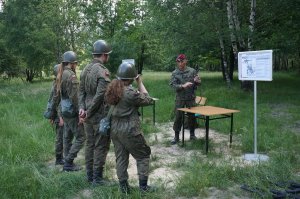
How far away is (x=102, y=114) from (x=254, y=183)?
244 centimetres

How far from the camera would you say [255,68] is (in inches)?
278

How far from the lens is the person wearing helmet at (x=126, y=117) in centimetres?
499

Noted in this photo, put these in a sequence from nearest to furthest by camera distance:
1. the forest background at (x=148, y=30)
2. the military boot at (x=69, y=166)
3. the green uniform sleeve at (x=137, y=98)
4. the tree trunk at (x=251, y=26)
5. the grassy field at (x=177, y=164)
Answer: the green uniform sleeve at (x=137, y=98)
the grassy field at (x=177, y=164)
the military boot at (x=69, y=166)
the tree trunk at (x=251, y=26)
the forest background at (x=148, y=30)

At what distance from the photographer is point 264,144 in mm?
7754

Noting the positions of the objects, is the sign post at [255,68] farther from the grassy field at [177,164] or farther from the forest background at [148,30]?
the forest background at [148,30]

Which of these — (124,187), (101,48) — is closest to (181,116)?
(101,48)

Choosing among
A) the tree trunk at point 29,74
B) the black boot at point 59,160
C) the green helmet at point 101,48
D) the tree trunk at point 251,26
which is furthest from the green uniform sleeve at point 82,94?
the tree trunk at point 29,74

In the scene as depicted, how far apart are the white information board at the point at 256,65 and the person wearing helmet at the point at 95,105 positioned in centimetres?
288

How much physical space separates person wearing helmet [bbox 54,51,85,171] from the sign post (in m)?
3.11

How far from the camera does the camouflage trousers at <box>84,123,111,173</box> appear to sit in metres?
5.77

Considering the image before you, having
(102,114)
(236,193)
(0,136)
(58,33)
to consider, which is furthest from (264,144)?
(58,33)

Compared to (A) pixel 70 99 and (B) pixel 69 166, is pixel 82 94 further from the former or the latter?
(B) pixel 69 166

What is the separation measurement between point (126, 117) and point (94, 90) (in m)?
0.91

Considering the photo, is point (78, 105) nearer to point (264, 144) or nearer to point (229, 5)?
point (264, 144)
